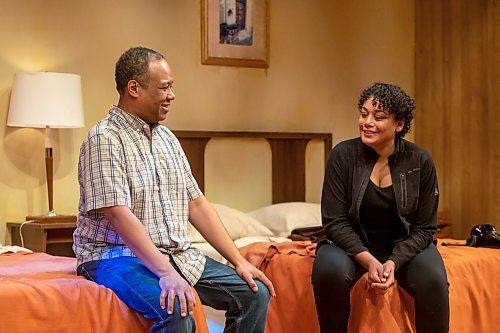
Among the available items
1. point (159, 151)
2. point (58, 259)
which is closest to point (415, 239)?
point (159, 151)

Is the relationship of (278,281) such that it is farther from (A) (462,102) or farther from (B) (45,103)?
(A) (462,102)

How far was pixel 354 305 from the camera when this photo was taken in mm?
3186

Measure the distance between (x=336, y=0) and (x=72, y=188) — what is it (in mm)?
2289

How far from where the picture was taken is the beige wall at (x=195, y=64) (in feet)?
15.5

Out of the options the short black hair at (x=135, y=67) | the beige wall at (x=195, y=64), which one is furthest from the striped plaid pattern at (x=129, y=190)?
the beige wall at (x=195, y=64)

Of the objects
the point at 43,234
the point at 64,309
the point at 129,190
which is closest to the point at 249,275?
the point at 129,190

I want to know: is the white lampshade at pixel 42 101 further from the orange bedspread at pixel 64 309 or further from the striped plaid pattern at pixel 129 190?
the orange bedspread at pixel 64 309

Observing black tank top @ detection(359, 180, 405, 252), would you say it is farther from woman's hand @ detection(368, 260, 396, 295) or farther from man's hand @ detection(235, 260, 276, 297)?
man's hand @ detection(235, 260, 276, 297)

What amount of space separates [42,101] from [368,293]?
215 centimetres

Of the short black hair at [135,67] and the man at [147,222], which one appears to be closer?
the man at [147,222]

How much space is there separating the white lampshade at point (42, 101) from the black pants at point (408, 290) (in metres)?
1.92

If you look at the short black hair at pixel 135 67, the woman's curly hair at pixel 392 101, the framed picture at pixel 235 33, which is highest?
the framed picture at pixel 235 33

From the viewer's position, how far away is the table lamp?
14.5 ft

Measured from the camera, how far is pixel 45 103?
174 inches
